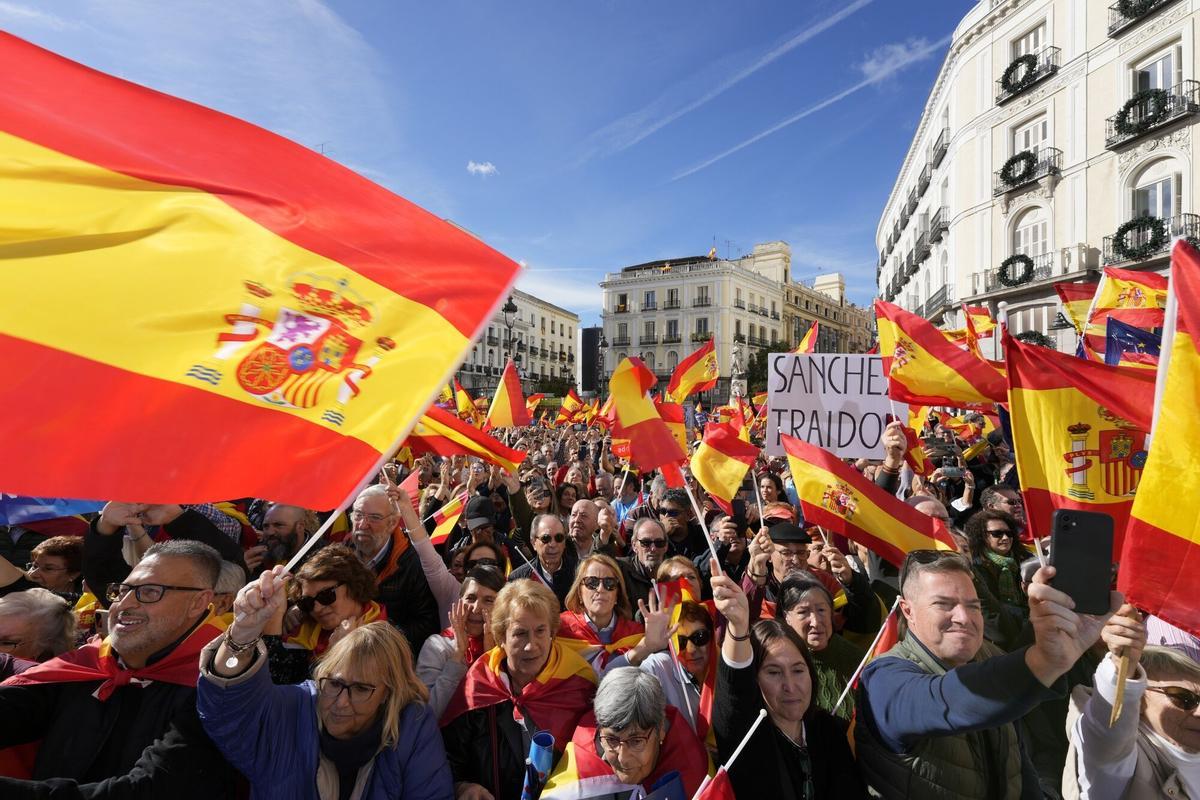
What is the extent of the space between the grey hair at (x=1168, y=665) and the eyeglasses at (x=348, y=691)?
2.71 metres

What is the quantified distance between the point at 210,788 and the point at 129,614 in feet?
2.06

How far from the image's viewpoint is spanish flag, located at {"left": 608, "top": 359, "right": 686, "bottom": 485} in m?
5.79

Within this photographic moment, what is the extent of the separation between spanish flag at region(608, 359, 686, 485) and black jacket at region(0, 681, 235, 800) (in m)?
3.94

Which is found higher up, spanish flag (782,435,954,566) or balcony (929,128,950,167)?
balcony (929,128,950,167)

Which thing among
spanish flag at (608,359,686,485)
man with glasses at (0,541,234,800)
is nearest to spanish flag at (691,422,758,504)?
spanish flag at (608,359,686,485)

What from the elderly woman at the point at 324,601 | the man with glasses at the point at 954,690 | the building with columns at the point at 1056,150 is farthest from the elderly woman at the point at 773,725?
the building with columns at the point at 1056,150

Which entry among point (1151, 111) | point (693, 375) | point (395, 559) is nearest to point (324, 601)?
point (395, 559)

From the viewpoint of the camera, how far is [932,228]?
3108 centimetres

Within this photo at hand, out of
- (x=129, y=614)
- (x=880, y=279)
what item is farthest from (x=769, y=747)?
(x=880, y=279)

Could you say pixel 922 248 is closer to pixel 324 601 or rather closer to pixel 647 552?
pixel 647 552

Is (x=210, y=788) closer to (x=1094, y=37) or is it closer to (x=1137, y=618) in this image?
(x=1137, y=618)

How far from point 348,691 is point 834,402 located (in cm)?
533

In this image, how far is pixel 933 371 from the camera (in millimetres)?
5371

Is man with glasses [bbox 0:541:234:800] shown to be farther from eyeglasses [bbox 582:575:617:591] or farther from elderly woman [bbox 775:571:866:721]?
elderly woman [bbox 775:571:866:721]
